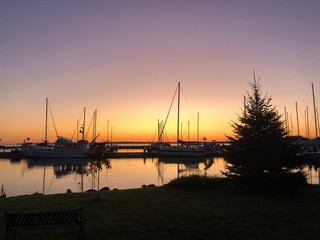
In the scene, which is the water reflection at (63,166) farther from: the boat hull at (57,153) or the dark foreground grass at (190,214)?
the dark foreground grass at (190,214)

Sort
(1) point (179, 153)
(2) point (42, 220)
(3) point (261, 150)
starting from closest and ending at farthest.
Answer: (2) point (42, 220), (3) point (261, 150), (1) point (179, 153)

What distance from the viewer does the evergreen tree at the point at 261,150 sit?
14305 millimetres

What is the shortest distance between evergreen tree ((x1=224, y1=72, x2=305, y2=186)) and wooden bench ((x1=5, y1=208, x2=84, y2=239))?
11.0 metres

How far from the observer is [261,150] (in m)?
14.8

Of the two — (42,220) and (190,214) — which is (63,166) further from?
(42,220)

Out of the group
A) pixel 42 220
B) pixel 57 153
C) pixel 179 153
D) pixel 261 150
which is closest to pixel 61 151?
pixel 57 153

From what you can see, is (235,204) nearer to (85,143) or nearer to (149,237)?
(149,237)

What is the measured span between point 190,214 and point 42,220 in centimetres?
548

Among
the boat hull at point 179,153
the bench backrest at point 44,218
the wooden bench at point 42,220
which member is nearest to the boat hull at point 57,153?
the boat hull at point 179,153

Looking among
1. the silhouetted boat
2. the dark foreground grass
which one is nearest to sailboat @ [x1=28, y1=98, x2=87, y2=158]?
the silhouetted boat

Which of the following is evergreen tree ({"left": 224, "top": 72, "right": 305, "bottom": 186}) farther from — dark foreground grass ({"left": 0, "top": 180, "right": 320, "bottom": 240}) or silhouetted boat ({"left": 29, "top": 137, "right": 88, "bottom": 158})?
silhouetted boat ({"left": 29, "top": 137, "right": 88, "bottom": 158})

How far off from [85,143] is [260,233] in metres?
72.6

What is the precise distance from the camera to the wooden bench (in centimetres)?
630

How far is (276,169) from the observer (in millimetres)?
14555
